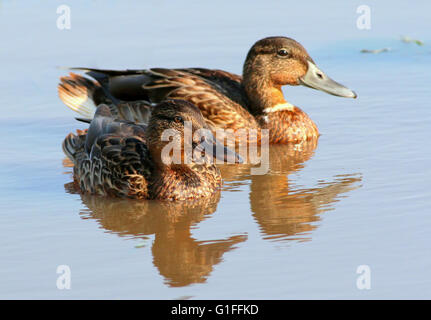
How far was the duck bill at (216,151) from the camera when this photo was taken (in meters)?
7.74

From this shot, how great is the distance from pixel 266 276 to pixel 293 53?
4.76 m

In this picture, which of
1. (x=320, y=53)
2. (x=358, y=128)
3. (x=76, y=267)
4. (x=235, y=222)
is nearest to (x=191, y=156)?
(x=235, y=222)

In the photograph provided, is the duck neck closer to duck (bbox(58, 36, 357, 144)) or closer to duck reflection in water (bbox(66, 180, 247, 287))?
duck (bbox(58, 36, 357, 144))

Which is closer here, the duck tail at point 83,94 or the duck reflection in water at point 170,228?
the duck reflection in water at point 170,228

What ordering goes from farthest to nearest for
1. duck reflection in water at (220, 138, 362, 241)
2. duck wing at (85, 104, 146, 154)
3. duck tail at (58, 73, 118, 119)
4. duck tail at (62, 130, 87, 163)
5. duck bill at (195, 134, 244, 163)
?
duck tail at (58, 73, 118, 119) < duck tail at (62, 130, 87, 163) < duck wing at (85, 104, 146, 154) < duck bill at (195, 134, 244, 163) < duck reflection in water at (220, 138, 362, 241)

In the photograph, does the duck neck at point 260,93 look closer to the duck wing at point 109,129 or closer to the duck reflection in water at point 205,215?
the duck reflection in water at point 205,215

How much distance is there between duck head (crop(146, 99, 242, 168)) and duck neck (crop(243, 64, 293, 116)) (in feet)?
8.10

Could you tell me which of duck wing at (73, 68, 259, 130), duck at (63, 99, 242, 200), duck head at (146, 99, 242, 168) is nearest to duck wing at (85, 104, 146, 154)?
duck at (63, 99, 242, 200)

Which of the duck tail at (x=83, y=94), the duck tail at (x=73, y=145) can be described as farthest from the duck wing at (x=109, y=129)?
the duck tail at (x=83, y=94)

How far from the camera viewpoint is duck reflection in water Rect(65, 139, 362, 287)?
21.2 feet

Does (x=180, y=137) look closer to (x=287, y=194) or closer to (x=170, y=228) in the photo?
(x=170, y=228)

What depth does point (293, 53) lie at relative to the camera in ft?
33.6

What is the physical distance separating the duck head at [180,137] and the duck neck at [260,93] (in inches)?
97.2

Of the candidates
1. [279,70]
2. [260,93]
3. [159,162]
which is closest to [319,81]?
[279,70]
